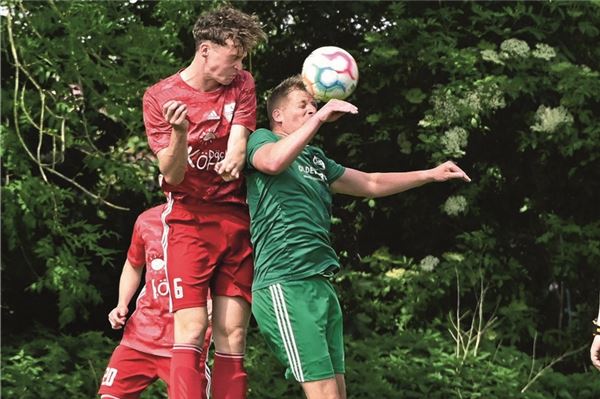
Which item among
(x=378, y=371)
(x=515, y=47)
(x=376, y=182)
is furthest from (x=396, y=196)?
(x=376, y=182)

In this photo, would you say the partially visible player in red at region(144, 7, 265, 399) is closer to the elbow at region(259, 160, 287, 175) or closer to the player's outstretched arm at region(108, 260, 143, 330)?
the elbow at region(259, 160, 287, 175)

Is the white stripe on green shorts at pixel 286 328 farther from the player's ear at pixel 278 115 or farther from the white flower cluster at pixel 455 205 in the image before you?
the white flower cluster at pixel 455 205

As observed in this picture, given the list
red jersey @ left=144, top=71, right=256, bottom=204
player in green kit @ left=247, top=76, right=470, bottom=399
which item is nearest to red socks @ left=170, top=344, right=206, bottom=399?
player in green kit @ left=247, top=76, right=470, bottom=399

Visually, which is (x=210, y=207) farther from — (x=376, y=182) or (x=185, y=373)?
(x=376, y=182)

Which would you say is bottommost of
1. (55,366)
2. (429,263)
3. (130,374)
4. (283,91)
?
(55,366)

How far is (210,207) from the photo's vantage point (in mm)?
4867

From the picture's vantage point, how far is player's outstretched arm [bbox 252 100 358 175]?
4473 mm

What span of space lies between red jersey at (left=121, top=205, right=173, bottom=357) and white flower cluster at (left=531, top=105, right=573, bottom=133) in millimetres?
4315

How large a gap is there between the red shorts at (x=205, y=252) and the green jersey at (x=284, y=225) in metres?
0.09

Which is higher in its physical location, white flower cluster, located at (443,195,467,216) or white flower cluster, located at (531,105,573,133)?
white flower cluster, located at (531,105,573,133)

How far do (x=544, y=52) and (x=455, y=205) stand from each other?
1330mm

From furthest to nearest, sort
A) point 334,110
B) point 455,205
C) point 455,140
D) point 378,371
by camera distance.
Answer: point 455,205, point 455,140, point 378,371, point 334,110

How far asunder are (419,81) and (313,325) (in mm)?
5137

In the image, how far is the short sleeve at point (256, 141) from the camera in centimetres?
475
